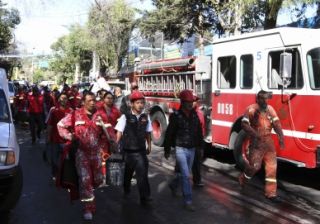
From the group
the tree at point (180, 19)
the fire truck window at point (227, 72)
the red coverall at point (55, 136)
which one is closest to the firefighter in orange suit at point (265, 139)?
the fire truck window at point (227, 72)

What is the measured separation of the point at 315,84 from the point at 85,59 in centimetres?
5948

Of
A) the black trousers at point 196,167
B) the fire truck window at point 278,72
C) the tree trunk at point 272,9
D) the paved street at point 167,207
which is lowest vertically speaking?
the paved street at point 167,207

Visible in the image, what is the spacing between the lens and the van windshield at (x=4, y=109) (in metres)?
7.23

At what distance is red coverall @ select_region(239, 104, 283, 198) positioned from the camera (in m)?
7.84

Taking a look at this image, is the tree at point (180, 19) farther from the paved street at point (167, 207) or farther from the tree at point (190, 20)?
the paved street at point (167, 207)

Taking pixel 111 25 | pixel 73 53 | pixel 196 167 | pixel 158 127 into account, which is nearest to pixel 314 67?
pixel 196 167

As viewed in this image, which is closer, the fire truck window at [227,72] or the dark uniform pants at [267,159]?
the dark uniform pants at [267,159]

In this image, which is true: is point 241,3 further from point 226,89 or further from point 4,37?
point 4,37

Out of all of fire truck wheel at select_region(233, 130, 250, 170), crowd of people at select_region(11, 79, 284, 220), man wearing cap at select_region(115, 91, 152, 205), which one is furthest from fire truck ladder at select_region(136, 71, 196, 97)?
man wearing cap at select_region(115, 91, 152, 205)

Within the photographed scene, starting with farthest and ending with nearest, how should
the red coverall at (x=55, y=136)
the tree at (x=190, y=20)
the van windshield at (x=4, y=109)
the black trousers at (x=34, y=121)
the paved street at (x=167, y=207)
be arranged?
the tree at (x=190, y=20) → the black trousers at (x=34, y=121) → the red coverall at (x=55, y=136) → the van windshield at (x=4, y=109) → the paved street at (x=167, y=207)

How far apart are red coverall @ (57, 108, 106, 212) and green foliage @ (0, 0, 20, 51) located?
120ft

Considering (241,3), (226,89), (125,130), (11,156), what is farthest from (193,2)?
(11,156)

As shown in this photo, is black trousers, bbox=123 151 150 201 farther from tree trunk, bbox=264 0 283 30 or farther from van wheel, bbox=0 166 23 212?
tree trunk, bbox=264 0 283 30

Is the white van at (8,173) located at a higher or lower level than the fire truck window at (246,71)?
lower
